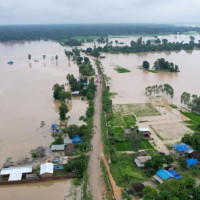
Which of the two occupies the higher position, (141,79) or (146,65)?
(146,65)

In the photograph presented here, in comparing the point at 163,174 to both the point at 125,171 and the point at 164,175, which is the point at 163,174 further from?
the point at 125,171

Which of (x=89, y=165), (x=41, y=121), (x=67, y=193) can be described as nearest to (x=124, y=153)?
(x=89, y=165)

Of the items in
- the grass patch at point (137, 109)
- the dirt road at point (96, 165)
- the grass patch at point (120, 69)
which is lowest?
the dirt road at point (96, 165)

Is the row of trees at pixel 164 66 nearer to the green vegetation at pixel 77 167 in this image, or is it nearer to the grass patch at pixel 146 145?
the grass patch at pixel 146 145

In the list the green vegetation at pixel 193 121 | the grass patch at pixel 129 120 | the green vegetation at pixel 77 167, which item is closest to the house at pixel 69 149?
the green vegetation at pixel 77 167

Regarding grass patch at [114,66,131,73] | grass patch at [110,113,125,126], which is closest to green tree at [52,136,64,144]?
grass patch at [110,113,125,126]

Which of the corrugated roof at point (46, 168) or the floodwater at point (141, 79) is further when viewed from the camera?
the floodwater at point (141, 79)

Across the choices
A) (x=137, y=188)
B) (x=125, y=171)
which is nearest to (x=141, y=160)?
(x=125, y=171)
